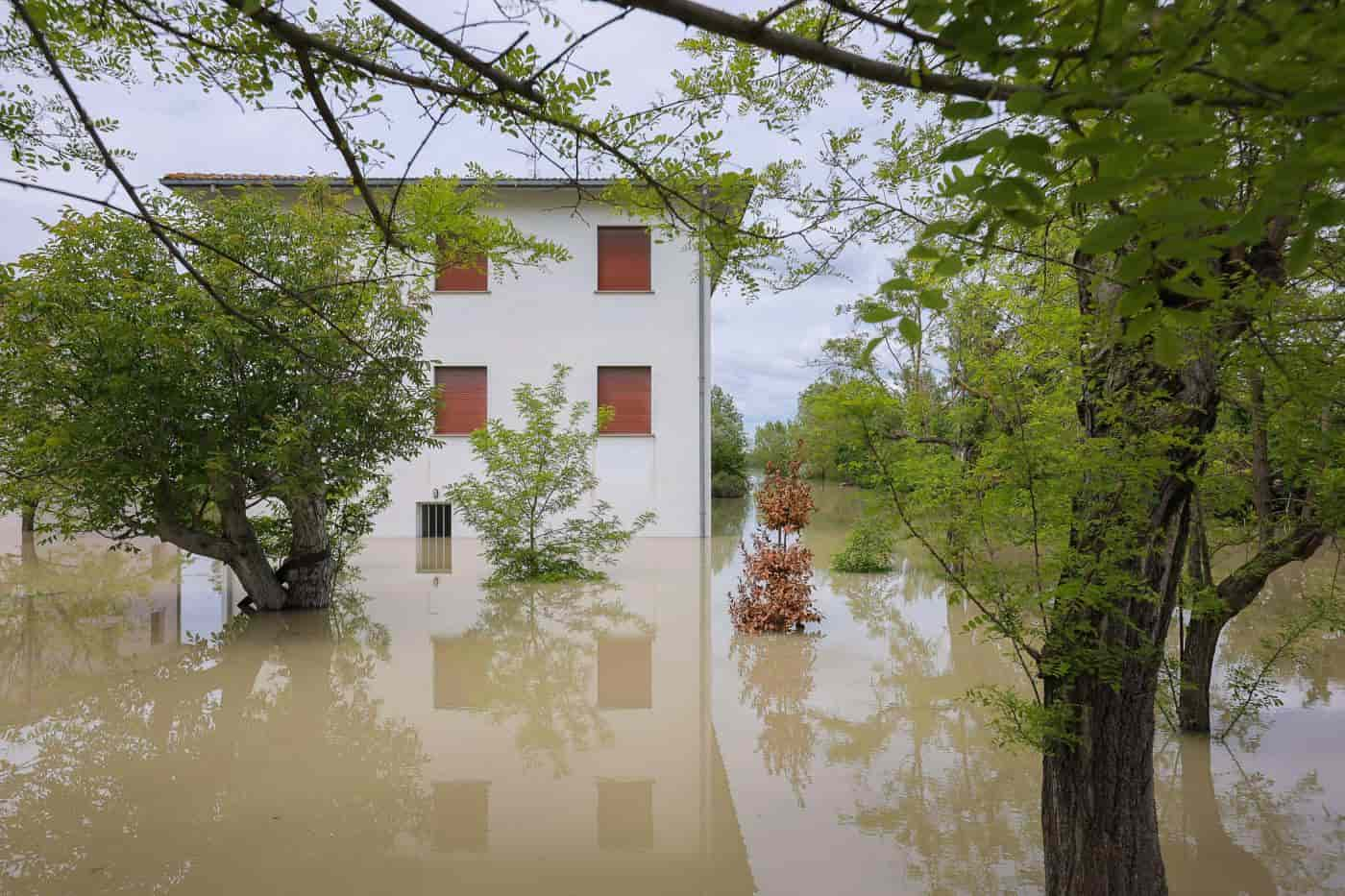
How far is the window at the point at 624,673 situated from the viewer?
669 cm

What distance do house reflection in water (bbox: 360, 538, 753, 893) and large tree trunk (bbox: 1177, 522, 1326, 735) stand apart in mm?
2785

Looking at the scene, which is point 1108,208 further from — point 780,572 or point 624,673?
point 780,572

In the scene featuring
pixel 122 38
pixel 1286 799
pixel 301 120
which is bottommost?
pixel 1286 799

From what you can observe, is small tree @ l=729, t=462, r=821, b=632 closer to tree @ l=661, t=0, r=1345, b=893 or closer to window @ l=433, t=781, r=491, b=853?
window @ l=433, t=781, r=491, b=853

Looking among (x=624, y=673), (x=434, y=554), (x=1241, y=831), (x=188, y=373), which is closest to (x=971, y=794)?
(x=1241, y=831)

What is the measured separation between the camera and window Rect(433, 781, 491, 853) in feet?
Answer: 13.4

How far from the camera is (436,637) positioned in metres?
8.91

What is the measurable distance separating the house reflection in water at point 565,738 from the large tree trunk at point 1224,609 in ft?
9.14

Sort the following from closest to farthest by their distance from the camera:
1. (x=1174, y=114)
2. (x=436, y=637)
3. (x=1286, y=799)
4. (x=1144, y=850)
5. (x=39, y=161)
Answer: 1. (x=1174, y=114)
2. (x=1144, y=850)
3. (x=39, y=161)
4. (x=1286, y=799)
5. (x=436, y=637)

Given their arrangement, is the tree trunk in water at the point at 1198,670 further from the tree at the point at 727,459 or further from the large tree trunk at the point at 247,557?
the tree at the point at 727,459

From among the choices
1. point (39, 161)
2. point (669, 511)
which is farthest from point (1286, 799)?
point (669, 511)

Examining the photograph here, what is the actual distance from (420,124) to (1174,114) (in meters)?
3.04

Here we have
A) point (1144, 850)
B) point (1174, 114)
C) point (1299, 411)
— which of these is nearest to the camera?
point (1174, 114)

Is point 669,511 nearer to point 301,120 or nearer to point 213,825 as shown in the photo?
point 213,825
